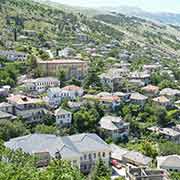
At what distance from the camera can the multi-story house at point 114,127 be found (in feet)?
129

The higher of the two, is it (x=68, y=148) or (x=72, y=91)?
(x=68, y=148)

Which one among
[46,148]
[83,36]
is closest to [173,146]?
[46,148]

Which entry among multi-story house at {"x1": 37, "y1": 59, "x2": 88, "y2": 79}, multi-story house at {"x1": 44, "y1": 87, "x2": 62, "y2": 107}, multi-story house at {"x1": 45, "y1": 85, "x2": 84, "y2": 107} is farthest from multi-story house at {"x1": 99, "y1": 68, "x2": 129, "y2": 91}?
multi-story house at {"x1": 44, "y1": 87, "x2": 62, "y2": 107}

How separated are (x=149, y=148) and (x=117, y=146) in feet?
9.50

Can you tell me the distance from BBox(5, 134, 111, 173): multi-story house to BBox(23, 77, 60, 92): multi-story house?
48.9 feet

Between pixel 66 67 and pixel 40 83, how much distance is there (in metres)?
7.07

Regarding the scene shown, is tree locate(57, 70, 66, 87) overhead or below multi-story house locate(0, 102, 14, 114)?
below

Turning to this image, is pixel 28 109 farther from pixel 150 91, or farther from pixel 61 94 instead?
pixel 150 91

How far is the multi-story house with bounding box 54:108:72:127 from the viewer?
39.0 m

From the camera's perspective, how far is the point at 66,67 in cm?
5406

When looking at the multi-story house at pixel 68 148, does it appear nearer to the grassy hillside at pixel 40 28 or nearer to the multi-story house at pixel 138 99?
the multi-story house at pixel 138 99

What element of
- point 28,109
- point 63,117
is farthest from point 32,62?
point 63,117

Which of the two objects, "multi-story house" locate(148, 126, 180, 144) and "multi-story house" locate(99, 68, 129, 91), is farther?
"multi-story house" locate(99, 68, 129, 91)

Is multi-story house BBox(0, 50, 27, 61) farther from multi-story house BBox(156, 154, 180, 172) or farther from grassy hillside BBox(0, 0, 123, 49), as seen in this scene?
multi-story house BBox(156, 154, 180, 172)
